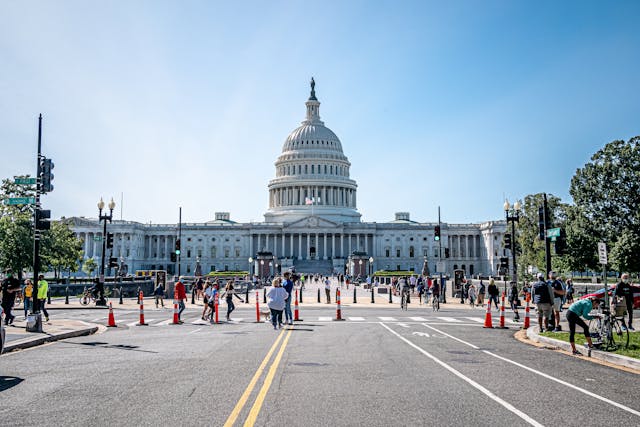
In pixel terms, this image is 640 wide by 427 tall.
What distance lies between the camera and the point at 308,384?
426 inches

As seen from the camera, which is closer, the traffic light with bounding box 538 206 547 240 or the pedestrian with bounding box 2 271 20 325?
the pedestrian with bounding box 2 271 20 325

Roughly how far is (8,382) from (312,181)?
147118mm

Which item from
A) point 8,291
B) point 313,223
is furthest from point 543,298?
point 313,223

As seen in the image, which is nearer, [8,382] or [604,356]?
[8,382]

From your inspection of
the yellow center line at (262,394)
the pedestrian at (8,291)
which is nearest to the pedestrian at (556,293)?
the yellow center line at (262,394)

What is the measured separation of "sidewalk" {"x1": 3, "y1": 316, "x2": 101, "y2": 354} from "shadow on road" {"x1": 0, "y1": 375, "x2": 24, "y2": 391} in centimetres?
466

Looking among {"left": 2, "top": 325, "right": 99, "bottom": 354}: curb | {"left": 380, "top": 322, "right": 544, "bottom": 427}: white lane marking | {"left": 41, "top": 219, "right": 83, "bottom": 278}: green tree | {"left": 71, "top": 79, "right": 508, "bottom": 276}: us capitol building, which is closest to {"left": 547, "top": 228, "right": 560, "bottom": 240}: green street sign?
{"left": 380, "top": 322, "right": 544, "bottom": 427}: white lane marking

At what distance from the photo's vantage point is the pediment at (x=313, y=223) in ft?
473

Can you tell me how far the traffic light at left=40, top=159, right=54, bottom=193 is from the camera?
21.5m

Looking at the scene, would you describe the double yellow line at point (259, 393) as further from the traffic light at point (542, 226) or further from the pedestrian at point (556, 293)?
the traffic light at point (542, 226)

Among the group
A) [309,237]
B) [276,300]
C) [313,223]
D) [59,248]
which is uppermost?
[313,223]

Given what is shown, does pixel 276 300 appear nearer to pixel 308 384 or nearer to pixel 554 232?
pixel 308 384

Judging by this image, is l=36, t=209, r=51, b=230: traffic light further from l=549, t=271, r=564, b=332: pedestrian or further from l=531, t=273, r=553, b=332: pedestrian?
l=549, t=271, r=564, b=332: pedestrian

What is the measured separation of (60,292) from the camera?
2061 inches
